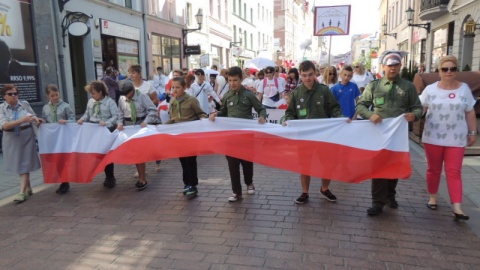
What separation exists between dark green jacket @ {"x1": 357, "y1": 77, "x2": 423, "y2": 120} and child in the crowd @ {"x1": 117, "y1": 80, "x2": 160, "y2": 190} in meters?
3.18

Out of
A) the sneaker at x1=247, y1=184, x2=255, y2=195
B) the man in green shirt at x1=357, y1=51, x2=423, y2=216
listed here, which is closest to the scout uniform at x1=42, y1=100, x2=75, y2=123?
the sneaker at x1=247, y1=184, x2=255, y2=195

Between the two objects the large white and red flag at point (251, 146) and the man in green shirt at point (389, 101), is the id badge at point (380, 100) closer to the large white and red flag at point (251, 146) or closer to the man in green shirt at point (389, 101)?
the man in green shirt at point (389, 101)

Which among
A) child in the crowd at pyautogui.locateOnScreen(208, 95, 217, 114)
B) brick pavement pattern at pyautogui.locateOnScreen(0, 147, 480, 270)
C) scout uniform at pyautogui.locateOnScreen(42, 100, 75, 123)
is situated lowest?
brick pavement pattern at pyautogui.locateOnScreen(0, 147, 480, 270)

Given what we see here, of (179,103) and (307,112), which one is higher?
(179,103)

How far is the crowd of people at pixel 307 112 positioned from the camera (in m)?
4.32

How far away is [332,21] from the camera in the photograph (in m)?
11.0

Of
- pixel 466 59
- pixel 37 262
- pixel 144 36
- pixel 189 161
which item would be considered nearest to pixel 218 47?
pixel 144 36

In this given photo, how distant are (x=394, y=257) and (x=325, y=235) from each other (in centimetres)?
73

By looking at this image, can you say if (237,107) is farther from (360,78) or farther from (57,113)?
(360,78)

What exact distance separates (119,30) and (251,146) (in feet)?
44.5

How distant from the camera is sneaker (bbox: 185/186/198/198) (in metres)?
5.40

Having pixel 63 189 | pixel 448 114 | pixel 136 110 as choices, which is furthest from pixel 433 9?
pixel 63 189

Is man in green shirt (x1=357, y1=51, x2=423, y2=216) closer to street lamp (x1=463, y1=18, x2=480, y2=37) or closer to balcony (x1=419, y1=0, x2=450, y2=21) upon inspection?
street lamp (x1=463, y1=18, x2=480, y2=37)

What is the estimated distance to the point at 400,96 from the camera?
14.7 feet
